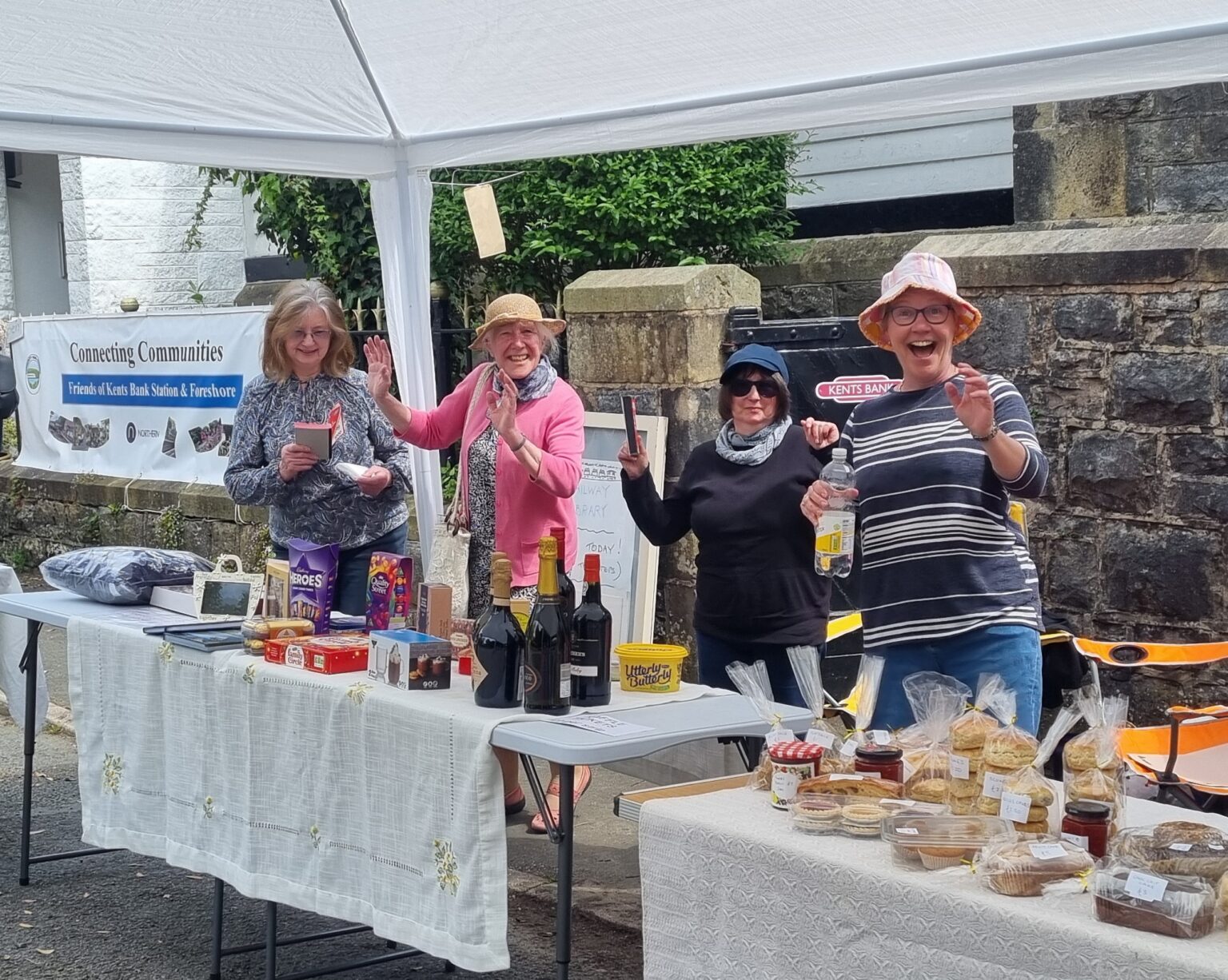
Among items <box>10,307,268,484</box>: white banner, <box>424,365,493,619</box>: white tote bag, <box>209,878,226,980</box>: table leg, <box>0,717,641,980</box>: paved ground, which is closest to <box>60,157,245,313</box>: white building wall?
<box>10,307,268,484</box>: white banner

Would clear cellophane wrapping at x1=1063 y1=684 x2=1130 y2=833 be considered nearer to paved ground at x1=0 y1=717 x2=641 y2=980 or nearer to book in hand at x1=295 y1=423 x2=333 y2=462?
paved ground at x1=0 y1=717 x2=641 y2=980

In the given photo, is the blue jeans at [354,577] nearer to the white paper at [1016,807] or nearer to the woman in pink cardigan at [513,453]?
the woman in pink cardigan at [513,453]

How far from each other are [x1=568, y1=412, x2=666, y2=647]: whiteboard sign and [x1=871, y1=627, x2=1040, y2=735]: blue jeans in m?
2.24

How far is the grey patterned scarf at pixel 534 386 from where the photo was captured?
4410 millimetres

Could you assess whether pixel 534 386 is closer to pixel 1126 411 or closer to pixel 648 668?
pixel 648 668

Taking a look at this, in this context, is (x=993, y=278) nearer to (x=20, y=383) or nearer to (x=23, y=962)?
(x=23, y=962)

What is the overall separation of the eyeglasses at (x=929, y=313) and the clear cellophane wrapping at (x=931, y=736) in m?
0.85

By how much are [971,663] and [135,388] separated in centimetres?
693

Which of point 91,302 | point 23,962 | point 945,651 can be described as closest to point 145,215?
point 91,302

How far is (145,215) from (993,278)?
772 centimetres

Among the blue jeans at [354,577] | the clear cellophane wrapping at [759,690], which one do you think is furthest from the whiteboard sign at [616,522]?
the clear cellophane wrapping at [759,690]

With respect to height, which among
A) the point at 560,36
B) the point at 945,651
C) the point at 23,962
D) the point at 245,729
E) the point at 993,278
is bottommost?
the point at 23,962

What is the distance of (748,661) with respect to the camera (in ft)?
13.9

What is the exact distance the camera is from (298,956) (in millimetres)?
4273
